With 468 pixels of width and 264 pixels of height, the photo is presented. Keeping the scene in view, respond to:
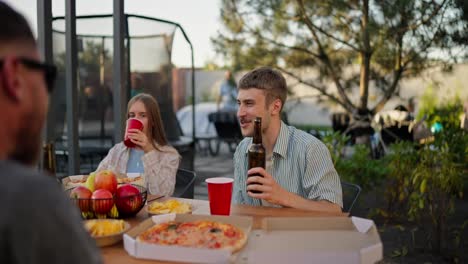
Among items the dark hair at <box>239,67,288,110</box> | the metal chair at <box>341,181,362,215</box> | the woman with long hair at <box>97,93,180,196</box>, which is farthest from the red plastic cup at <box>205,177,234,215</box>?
the woman with long hair at <box>97,93,180,196</box>

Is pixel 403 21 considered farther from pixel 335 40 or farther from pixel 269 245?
pixel 269 245

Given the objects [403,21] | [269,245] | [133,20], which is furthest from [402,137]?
[269,245]

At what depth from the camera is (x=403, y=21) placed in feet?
15.1

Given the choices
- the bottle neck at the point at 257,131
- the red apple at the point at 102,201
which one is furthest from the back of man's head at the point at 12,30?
the bottle neck at the point at 257,131

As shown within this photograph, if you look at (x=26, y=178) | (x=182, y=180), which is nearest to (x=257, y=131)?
(x=182, y=180)

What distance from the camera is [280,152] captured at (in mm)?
2188

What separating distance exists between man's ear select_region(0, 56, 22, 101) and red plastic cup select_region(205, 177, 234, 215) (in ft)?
3.65

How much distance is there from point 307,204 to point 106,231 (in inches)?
31.8

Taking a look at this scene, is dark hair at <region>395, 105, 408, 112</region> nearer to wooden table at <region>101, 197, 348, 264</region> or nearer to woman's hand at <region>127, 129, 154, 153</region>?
woman's hand at <region>127, 129, 154, 153</region>

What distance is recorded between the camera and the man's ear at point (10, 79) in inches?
25.6

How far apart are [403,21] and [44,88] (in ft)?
14.5

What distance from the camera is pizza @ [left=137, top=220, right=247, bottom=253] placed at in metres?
1.32

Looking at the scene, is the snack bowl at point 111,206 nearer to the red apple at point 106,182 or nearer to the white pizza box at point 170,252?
the red apple at point 106,182

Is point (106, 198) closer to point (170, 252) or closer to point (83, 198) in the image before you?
point (83, 198)
